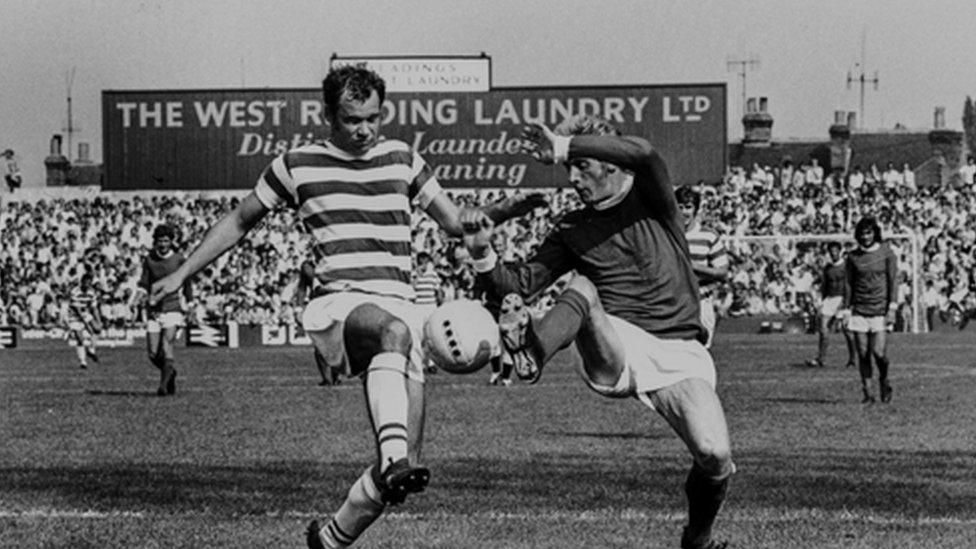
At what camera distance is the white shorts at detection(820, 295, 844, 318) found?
32.2m

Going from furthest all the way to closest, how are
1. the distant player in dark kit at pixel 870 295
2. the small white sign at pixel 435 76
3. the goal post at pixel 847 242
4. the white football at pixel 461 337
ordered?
the small white sign at pixel 435 76, the goal post at pixel 847 242, the distant player in dark kit at pixel 870 295, the white football at pixel 461 337

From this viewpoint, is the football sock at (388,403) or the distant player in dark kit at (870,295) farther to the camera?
the distant player in dark kit at (870,295)

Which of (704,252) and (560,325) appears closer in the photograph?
(560,325)

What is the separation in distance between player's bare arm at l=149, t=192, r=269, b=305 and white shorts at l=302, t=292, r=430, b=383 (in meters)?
0.54

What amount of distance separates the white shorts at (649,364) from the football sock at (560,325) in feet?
1.02

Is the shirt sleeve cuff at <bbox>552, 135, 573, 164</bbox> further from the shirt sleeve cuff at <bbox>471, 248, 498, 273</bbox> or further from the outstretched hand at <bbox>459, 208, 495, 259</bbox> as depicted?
the shirt sleeve cuff at <bbox>471, 248, 498, 273</bbox>

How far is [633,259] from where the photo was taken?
30.6 feet

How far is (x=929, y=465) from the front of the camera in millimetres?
14445

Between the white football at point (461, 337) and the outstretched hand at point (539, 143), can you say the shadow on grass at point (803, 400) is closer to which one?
the outstretched hand at point (539, 143)

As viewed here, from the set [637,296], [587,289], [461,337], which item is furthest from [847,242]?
[461,337]

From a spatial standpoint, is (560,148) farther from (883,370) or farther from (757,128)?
(757,128)

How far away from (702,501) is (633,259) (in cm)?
128

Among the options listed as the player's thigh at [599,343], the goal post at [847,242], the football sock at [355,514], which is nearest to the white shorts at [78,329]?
the goal post at [847,242]

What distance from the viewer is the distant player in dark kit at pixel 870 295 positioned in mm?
22469
